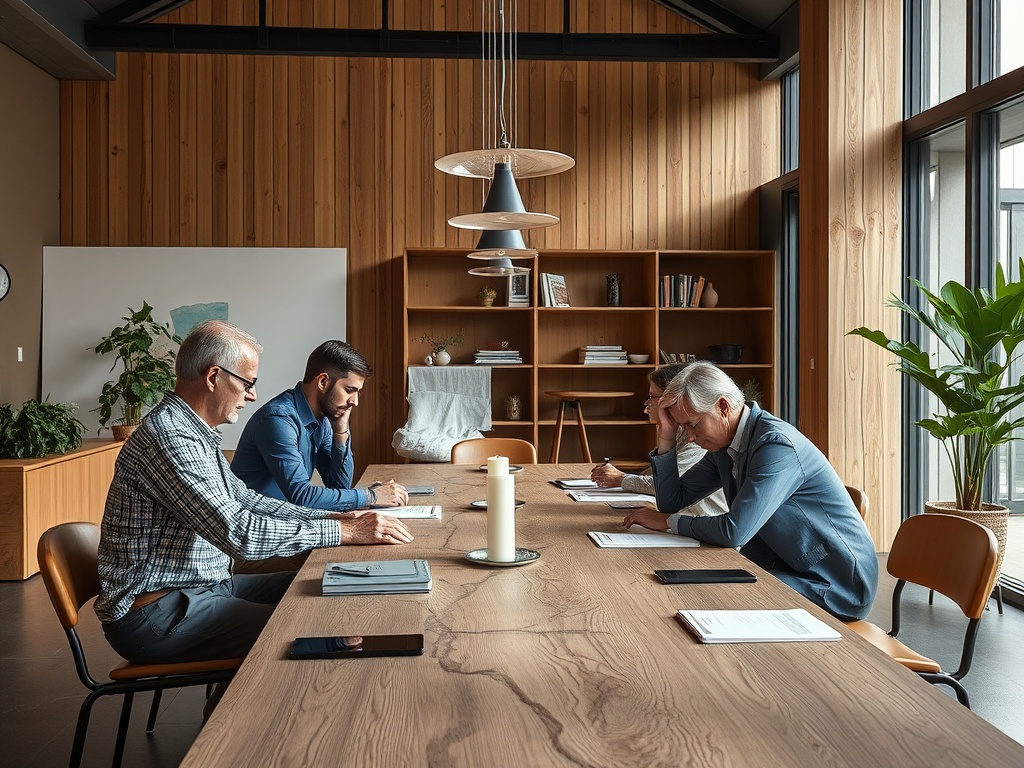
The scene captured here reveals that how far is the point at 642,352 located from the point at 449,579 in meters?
5.49

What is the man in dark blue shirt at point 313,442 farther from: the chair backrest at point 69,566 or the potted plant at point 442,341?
the potted plant at point 442,341

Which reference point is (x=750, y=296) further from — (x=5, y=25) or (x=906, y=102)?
(x=5, y=25)

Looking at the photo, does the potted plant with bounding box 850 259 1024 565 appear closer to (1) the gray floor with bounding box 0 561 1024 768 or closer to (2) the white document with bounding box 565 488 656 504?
(1) the gray floor with bounding box 0 561 1024 768

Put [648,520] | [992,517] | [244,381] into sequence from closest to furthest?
[244,381] → [648,520] → [992,517]

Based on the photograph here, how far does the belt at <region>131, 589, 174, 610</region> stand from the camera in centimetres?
214

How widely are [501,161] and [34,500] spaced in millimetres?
3445

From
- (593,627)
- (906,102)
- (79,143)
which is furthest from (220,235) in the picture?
(593,627)

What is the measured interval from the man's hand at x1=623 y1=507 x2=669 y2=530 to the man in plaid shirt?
63 centimetres

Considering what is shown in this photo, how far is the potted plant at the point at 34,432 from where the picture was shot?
16.8ft

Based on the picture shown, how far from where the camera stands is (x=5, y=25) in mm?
5801

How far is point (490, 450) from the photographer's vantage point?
490cm

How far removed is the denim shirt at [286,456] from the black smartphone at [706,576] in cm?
132

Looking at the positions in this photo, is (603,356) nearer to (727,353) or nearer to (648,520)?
(727,353)

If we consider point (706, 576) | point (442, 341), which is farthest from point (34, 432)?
point (706, 576)
